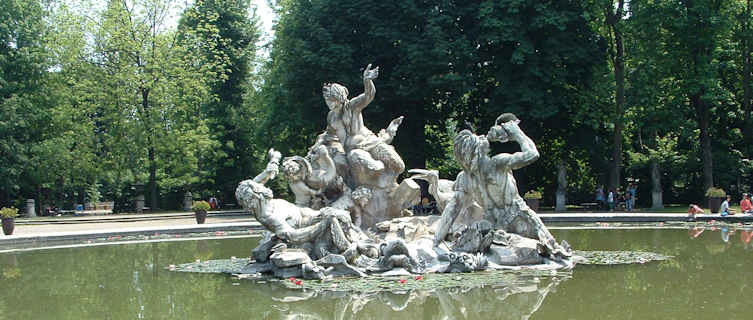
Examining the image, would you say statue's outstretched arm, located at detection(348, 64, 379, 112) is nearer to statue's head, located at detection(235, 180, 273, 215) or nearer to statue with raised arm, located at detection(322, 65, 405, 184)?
statue with raised arm, located at detection(322, 65, 405, 184)

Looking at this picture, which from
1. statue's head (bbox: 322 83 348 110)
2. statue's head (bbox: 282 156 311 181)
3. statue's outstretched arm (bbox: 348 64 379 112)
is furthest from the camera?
statue's head (bbox: 322 83 348 110)

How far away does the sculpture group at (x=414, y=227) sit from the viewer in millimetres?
11852

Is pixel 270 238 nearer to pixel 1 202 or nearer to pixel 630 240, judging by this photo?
pixel 630 240

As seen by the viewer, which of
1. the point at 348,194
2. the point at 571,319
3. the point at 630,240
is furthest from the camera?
the point at 630,240

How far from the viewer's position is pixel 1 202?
1583 inches

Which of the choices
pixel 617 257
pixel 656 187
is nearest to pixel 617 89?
pixel 656 187

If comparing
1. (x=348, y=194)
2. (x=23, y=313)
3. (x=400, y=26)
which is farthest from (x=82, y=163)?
(x=23, y=313)

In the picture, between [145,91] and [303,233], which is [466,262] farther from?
[145,91]

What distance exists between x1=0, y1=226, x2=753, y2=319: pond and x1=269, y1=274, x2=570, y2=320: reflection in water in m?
0.01

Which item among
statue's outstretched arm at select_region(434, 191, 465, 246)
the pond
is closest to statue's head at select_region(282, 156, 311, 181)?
the pond

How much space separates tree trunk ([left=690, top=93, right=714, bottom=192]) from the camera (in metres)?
30.4

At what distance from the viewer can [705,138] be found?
1219 inches

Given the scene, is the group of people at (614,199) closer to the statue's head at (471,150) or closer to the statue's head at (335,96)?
the statue's head at (335,96)

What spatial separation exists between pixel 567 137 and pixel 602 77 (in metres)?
3.05
